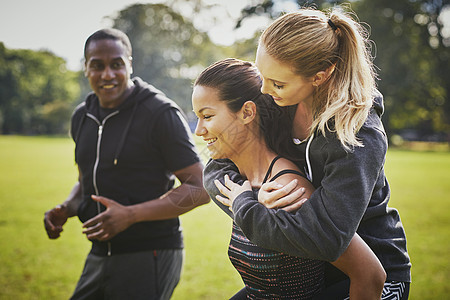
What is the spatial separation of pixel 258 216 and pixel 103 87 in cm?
219

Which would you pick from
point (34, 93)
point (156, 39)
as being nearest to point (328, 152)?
point (156, 39)

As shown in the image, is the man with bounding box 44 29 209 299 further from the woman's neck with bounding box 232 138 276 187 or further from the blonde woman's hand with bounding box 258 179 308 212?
the blonde woman's hand with bounding box 258 179 308 212

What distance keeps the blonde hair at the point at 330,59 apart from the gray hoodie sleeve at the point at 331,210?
0.28 feet

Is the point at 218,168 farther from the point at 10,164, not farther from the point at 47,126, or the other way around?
the point at 47,126

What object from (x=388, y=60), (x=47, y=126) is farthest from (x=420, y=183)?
(x=47, y=126)

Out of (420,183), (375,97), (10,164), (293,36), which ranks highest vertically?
(293,36)

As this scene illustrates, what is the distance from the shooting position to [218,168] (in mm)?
2273

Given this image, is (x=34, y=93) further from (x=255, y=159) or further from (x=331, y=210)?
(x=331, y=210)

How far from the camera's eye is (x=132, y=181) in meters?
3.25

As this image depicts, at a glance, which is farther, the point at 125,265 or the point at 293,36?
the point at 125,265

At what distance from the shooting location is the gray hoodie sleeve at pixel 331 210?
154cm

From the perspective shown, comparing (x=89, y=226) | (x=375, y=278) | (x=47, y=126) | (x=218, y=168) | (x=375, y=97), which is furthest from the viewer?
(x=47, y=126)

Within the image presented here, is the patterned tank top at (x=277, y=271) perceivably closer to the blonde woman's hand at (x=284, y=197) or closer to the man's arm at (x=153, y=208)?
the blonde woman's hand at (x=284, y=197)

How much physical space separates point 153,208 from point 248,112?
4.61 ft
